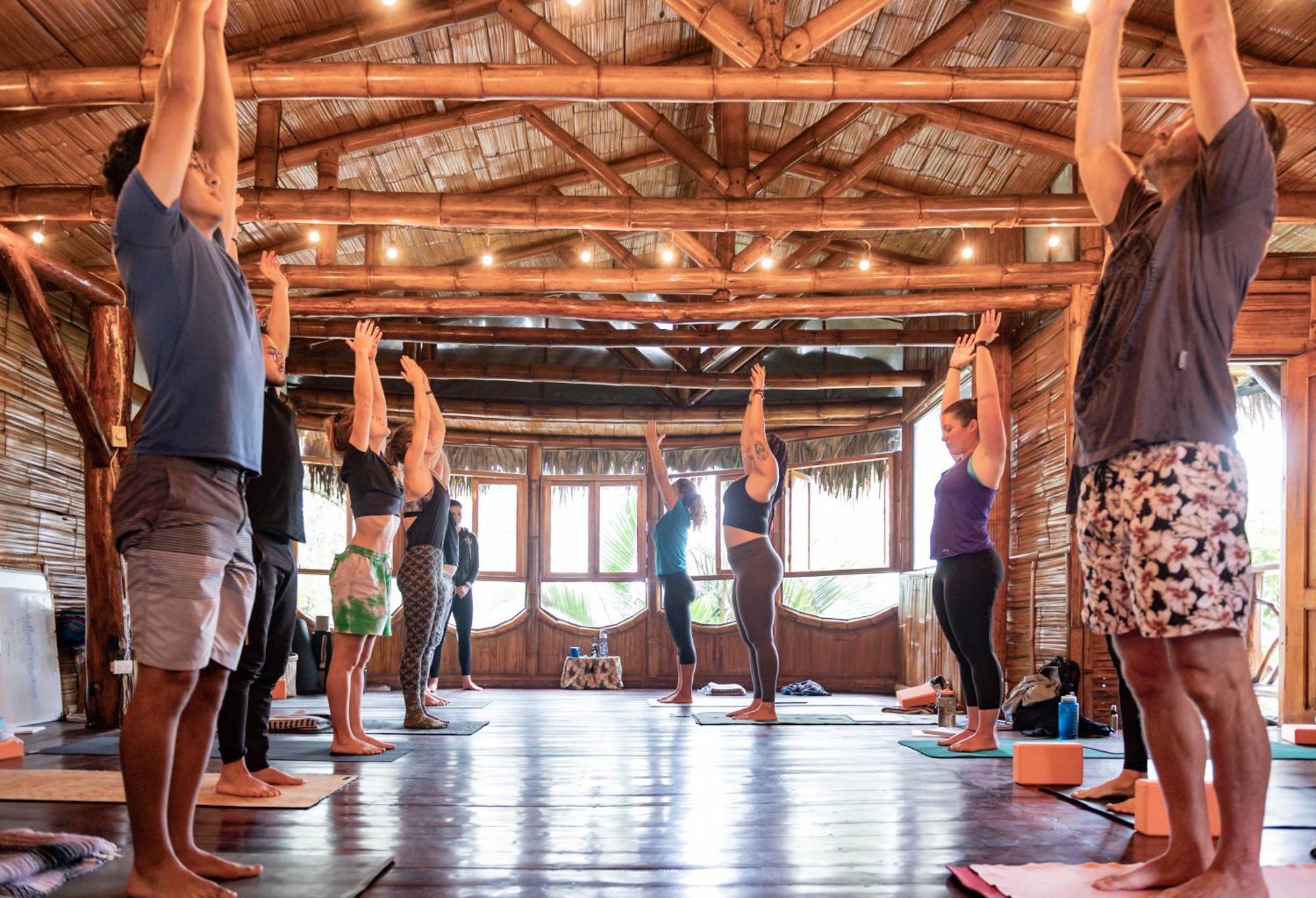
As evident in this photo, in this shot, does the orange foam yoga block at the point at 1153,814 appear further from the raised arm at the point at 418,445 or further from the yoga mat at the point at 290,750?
the raised arm at the point at 418,445

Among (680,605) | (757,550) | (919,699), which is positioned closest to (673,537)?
(680,605)

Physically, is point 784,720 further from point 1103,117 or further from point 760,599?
point 1103,117

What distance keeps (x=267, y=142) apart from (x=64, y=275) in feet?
5.02

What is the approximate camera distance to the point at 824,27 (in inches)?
183

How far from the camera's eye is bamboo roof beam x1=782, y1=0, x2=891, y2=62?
461cm

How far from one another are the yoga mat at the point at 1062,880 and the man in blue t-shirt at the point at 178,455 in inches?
55.7

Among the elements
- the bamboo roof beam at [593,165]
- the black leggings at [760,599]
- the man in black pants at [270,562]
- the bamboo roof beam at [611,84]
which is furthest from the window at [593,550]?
the man in black pants at [270,562]

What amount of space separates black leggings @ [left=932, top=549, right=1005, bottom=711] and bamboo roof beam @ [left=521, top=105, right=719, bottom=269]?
3402 mm

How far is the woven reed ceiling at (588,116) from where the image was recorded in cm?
556

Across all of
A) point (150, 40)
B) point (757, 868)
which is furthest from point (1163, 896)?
point (150, 40)

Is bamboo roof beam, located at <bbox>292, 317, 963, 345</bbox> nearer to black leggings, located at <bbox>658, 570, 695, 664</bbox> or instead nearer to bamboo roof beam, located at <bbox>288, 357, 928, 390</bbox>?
bamboo roof beam, located at <bbox>288, 357, 928, 390</bbox>

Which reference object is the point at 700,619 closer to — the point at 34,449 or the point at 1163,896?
the point at 34,449

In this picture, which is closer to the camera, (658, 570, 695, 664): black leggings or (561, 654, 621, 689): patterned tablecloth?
(658, 570, 695, 664): black leggings

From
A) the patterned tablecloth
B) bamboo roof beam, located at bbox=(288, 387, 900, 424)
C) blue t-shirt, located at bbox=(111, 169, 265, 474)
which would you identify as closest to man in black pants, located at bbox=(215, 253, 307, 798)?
blue t-shirt, located at bbox=(111, 169, 265, 474)
